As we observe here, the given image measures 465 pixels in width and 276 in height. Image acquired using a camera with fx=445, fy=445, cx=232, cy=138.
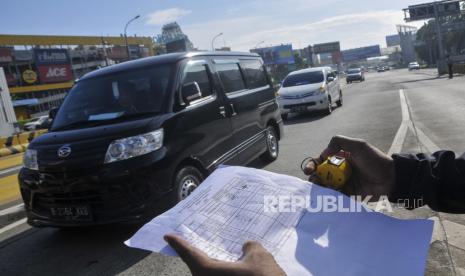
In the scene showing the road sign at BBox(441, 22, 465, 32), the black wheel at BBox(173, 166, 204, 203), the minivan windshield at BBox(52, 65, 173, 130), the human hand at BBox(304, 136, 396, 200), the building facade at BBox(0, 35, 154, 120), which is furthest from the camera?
the building facade at BBox(0, 35, 154, 120)

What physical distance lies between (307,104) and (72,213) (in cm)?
1170

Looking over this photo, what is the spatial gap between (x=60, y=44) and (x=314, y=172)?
79.2 metres

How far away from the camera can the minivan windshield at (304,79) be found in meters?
16.1

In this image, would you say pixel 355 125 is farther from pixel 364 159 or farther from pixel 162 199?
pixel 364 159

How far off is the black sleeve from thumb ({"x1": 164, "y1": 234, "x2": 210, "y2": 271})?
2.93 ft

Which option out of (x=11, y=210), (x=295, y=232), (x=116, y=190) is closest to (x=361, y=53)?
(x=11, y=210)

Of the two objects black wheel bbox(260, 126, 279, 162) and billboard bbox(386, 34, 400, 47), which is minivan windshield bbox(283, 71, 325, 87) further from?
billboard bbox(386, 34, 400, 47)

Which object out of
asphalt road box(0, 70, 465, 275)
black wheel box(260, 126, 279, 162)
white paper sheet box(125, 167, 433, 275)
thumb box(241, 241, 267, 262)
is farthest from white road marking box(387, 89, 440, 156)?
thumb box(241, 241, 267, 262)

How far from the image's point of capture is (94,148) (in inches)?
163

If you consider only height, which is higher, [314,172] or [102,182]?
[314,172]

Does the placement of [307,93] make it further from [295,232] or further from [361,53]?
[361,53]

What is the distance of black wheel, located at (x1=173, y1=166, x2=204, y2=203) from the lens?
14.2 ft

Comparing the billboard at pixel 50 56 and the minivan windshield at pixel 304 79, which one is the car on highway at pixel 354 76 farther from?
the billboard at pixel 50 56

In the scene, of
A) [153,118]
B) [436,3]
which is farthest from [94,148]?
[436,3]
